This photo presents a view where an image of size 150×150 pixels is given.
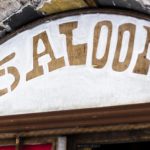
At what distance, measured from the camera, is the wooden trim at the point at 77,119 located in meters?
2.96

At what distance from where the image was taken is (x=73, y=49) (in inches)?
131

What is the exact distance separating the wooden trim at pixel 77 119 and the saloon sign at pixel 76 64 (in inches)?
1.8

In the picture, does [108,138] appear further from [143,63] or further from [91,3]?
[91,3]

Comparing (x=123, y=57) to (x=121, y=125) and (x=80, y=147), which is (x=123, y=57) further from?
(x=80, y=147)

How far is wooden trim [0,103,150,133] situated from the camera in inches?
117

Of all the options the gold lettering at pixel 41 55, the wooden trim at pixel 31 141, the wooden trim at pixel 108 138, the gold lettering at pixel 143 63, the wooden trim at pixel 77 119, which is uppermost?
the gold lettering at pixel 41 55

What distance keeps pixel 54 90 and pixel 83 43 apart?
1.11 ft

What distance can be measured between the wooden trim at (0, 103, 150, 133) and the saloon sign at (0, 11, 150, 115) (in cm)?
5

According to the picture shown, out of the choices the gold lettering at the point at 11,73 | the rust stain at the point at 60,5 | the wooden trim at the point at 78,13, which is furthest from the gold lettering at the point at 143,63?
the gold lettering at the point at 11,73

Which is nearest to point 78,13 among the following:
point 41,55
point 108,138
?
point 41,55

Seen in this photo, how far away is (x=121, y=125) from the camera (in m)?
3.02

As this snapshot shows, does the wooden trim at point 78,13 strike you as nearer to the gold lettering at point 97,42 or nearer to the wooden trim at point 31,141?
the gold lettering at point 97,42

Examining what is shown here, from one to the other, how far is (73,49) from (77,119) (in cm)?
44

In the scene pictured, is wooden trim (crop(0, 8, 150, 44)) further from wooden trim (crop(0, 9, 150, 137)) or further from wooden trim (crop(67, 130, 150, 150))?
wooden trim (crop(67, 130, 150, 150))
